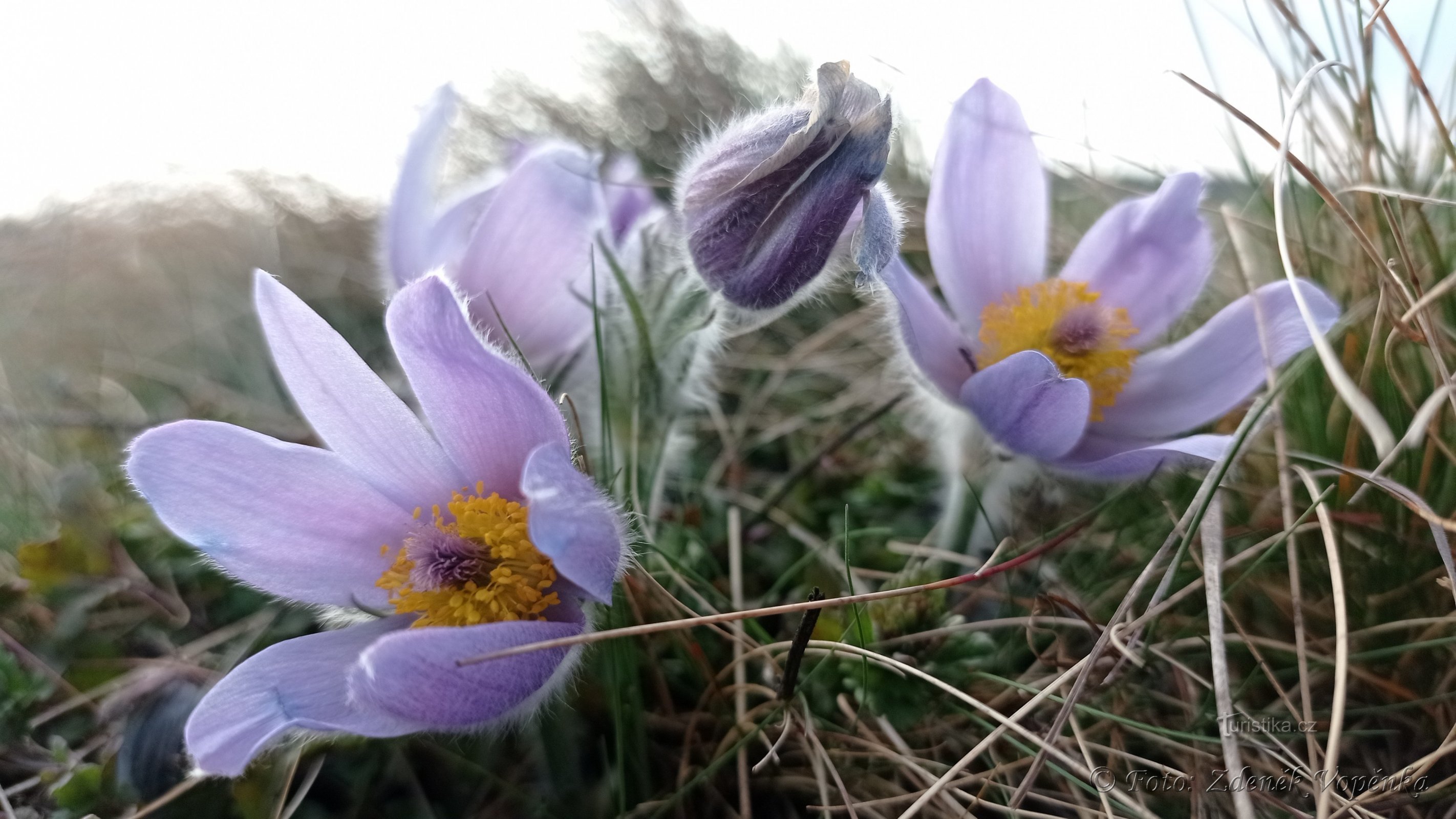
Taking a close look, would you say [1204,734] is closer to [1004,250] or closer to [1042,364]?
[1042,364]

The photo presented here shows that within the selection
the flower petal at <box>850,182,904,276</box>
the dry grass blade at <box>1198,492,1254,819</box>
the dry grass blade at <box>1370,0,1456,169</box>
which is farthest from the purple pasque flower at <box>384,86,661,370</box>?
the dry grass blade at <box>1370,0,1456,169</box>

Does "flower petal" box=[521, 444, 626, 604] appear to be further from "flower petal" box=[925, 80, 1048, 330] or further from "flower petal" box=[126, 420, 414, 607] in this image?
"flower petal" box=[925, 80, 1048, 330]

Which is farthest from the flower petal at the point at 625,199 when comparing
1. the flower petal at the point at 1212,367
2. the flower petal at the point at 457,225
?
the flower petal at the point at 1212,367

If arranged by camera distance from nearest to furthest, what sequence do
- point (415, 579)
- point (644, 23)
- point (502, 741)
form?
point (415, 579) < point (502, 741) < point (644, 23)

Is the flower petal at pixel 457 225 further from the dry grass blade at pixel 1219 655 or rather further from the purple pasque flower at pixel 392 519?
the dry grass blade at pixel 1219 655

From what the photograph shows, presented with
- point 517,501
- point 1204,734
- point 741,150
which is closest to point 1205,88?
point 741,150

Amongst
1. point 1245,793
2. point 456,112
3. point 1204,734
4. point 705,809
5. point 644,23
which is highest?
point 644,23
